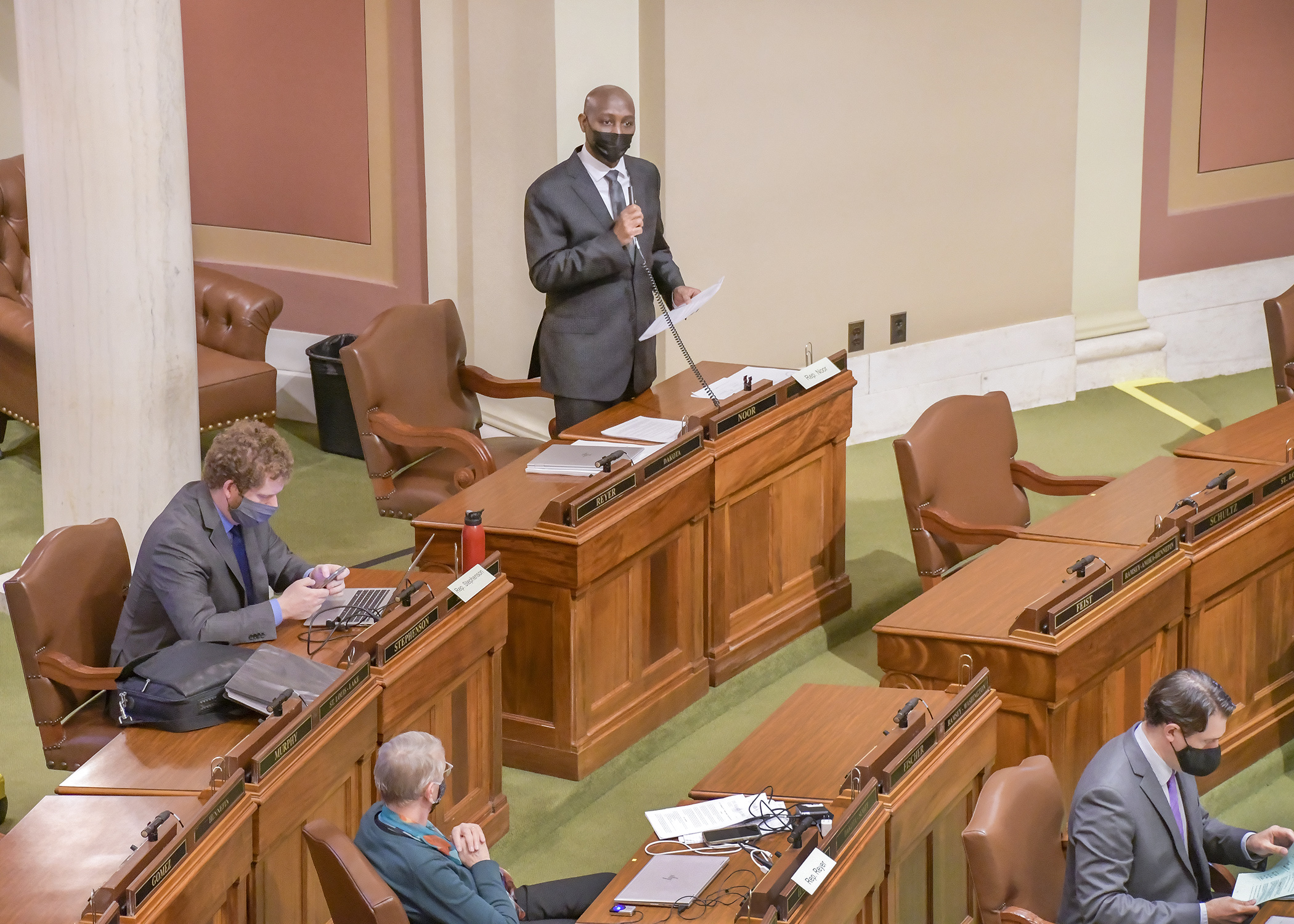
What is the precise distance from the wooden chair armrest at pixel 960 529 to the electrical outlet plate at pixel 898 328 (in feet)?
8.57

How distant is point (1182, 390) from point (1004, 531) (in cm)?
378

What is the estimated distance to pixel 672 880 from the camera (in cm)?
326

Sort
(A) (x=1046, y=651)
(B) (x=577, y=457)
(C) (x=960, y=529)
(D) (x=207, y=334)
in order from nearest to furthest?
(A) (x=1046, y=651), (B) (x=577, y=457), (C) (x=960, y=529), (D) (x=207, y=334)

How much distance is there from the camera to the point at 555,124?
6.51 meters

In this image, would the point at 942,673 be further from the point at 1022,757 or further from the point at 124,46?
the point at 124,46

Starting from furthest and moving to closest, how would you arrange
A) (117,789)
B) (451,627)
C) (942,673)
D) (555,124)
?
1. (555,124)
2. (942,673)
3. (451,627)
4. (117,789)

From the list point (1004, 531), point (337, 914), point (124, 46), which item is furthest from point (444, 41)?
point (337, 914)

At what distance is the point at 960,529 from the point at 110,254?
2.68 meters

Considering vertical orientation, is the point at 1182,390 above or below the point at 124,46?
below

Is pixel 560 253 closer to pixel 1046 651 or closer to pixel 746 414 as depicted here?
pixel 746 414

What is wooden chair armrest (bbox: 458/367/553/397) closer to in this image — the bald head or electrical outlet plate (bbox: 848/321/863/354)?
the bald head

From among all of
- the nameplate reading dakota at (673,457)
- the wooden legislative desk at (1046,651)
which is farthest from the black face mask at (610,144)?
the wooden legislative desk at (1046,651)

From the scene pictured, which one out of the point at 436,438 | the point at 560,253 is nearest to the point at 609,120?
the point at 560,253

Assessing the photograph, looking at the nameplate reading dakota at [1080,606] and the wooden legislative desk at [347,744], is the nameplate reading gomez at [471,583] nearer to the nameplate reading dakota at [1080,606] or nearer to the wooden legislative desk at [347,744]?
the wooden legislative desk at [347,744]
